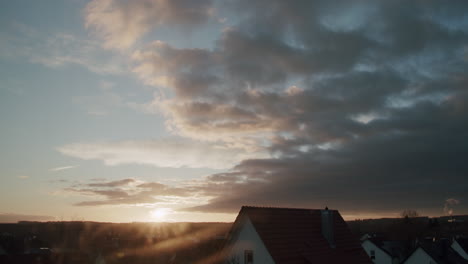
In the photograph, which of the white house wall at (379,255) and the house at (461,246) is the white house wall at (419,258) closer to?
the white house wall at (379,255)

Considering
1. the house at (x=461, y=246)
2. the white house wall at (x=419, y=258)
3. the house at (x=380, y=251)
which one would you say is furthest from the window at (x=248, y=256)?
the house at (x=461, y=246)

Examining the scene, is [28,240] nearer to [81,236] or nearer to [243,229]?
[81,236]

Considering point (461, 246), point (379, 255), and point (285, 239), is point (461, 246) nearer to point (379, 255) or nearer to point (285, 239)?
point (379, 255)

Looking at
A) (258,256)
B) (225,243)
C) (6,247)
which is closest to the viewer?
(258,256)

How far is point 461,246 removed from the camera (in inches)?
3063

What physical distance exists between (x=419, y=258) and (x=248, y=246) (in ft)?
128

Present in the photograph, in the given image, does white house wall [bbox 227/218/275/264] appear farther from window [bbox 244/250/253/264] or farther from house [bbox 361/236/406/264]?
house [bbox 361/236/406/264]

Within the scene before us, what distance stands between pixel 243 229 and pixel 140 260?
39912 mm

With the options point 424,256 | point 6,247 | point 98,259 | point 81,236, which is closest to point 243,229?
point 424,256

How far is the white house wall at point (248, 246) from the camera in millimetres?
28359

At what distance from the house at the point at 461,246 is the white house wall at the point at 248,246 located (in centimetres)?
6543

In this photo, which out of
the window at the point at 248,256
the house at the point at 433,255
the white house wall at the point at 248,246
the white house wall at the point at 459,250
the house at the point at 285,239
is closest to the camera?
the white house wall at the point at 248,246

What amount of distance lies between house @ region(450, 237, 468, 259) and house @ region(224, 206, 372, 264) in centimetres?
5470

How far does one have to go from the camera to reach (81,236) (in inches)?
5162
